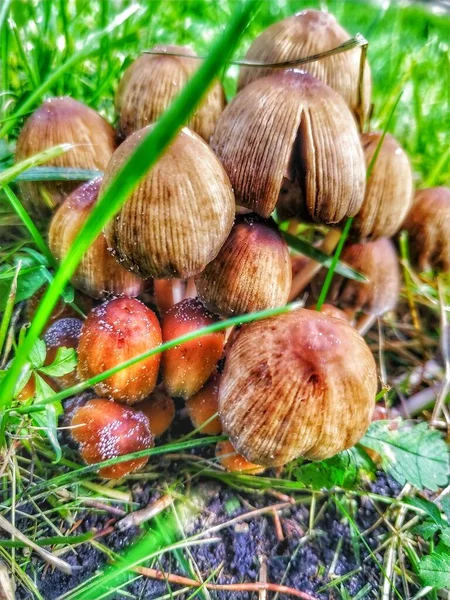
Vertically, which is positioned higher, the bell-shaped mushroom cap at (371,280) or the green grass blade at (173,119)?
the green grass blade at (173,119)

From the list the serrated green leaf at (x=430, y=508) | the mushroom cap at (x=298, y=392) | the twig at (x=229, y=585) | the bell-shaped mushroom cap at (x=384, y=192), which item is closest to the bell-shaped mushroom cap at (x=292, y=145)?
the bell-shaped mushroom cap at (x=384, y=192)

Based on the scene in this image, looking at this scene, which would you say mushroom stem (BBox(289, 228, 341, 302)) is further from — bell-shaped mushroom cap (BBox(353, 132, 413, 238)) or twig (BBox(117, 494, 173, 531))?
twig (BBox(117, 494, 173, 531))

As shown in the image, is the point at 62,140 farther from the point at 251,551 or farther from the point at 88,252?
the point at 251,551

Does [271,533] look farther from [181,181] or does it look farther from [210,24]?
[210,24]

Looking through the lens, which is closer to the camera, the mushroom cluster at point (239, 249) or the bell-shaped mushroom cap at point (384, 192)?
the mushroom cluster at point (239, 249)

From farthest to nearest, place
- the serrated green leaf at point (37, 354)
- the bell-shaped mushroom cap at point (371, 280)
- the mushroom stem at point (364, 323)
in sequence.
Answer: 1. the mushroom stem at point (364, 323)
2. the bell-shaped mushroom cap at point (371, 280)
3. the serrated green leaf at point (37, 354)

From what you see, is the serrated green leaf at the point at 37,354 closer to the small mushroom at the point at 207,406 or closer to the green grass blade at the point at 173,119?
the small mushroom at the point at 207,406
